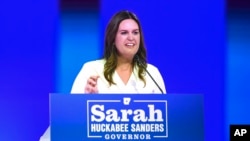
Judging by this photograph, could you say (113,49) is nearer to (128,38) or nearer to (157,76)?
(128,38)

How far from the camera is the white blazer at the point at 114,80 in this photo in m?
2.49

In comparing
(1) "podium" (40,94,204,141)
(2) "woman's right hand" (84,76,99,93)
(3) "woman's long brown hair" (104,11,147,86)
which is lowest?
(1) "podium" (40,94,204,141)

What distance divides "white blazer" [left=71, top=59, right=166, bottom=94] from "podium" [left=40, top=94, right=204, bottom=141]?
986 millimetres

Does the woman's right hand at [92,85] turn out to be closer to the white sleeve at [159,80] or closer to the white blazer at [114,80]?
the white blazer at [114,80]

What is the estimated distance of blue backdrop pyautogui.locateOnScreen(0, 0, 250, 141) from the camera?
2.57m

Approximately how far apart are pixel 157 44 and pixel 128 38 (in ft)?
0.58

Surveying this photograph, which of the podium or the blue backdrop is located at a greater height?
the blue backdrop

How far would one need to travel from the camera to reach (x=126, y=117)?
4.83 feet

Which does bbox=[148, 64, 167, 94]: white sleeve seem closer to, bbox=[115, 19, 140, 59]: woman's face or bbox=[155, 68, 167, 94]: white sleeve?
bbox=[155, 68, 167, 94]: white sleeve

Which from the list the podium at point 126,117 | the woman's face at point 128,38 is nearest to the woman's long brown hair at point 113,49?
the woman's face at point 128,38

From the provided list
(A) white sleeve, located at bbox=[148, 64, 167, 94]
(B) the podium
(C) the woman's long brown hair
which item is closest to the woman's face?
(C) the woman's long brown hair

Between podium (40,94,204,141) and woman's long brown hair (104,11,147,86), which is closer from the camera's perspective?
podium (40,94,204,141)

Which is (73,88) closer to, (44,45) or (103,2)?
(44,45)

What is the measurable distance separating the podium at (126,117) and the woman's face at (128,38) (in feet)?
3.39
